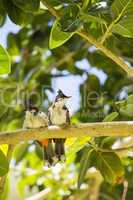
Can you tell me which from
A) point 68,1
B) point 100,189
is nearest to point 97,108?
point 100,189

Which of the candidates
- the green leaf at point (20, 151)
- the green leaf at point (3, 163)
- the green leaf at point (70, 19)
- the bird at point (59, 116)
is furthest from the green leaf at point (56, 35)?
the green leaf at point (20, 151)

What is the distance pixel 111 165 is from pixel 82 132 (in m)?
0.50

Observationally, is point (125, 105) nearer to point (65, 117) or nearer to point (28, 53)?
point (65, 117)

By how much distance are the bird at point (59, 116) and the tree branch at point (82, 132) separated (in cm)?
11

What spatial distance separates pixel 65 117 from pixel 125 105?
0.79 ft

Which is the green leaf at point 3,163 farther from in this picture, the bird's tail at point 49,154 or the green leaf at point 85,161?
the green leaf at point 85,161

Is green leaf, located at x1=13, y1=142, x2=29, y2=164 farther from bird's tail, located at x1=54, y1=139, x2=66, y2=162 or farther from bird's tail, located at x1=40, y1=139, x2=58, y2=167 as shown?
bird's tail, located at x1=54, y1=139, x2=66, y2=162

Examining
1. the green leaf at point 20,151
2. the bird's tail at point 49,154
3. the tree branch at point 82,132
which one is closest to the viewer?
the tree branch at point 82,132

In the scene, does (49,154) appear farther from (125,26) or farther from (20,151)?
(20,151)

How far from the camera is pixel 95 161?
2.22 meters

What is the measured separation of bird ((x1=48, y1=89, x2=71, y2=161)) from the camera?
2080 mm

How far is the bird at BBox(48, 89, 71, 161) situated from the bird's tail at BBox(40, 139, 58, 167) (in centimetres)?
4

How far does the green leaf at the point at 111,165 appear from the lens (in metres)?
2.21

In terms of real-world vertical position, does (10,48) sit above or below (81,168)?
above
